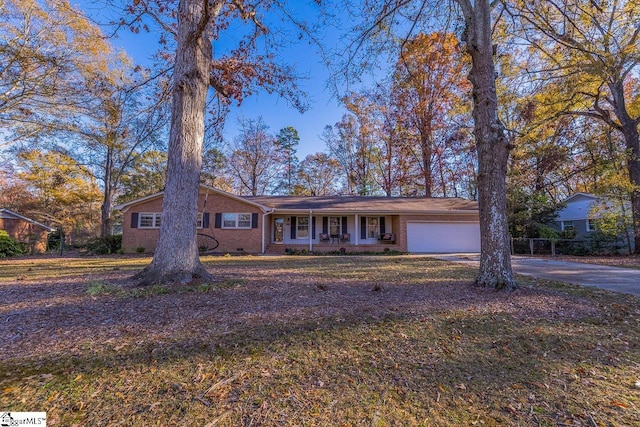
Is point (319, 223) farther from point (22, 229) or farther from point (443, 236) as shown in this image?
point (22, 229)

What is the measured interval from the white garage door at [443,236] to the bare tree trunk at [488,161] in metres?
11.3

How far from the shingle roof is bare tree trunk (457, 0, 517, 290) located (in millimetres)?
10725

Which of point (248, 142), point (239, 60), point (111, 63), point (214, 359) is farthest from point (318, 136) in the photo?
point (214, 359)

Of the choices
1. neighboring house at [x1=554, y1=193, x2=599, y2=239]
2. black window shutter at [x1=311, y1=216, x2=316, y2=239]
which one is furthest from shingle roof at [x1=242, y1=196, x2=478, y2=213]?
neighboring house at [x1=554, y1=193, x2=599, y2=239]

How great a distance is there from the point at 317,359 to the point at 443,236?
15531 millimetres

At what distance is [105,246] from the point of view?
15.1 meters

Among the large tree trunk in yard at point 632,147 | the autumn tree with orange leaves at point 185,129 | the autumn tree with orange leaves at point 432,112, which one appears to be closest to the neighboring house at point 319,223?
the autumn tree with orange leaves at point 432,112

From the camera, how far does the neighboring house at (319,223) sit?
1512cm

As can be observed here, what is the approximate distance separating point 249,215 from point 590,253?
17.4 m

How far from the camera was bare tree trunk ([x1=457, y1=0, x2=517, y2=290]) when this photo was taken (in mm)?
5121

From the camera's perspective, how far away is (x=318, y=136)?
26156 mm

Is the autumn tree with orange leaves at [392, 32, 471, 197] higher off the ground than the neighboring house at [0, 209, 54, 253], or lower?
higher

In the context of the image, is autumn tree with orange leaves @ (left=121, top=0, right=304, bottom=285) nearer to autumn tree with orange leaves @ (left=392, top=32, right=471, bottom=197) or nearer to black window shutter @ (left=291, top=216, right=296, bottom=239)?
black window shutter @ (left=291, top=216, right=296, bottom=239)

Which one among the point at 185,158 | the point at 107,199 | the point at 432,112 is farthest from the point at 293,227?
the point at 107,199
